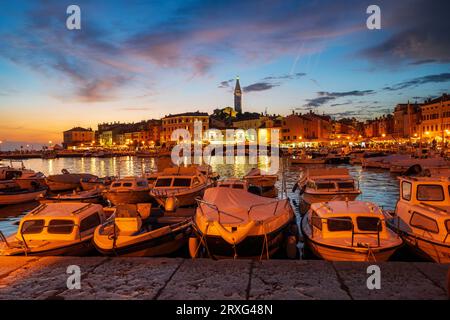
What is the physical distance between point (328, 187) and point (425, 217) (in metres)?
10.7

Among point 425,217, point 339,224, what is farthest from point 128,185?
point 425,217

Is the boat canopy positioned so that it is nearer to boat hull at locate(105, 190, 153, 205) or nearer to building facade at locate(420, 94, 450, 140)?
boat hull at locate(105, 190, 153, 205)

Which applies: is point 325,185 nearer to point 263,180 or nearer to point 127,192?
point 263,180

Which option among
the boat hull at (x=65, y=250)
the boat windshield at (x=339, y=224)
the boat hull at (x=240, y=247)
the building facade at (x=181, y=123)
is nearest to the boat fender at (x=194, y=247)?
the boat hull at (x=240, y=247)

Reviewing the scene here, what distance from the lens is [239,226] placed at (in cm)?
1125

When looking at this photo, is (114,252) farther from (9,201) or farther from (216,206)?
(9,201)

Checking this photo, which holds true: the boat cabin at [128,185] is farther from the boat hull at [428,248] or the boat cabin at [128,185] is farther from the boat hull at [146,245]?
the boat hull at [428,248]

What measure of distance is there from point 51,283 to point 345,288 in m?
4.87

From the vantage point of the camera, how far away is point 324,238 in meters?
11.8

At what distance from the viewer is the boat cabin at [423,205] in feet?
39.6

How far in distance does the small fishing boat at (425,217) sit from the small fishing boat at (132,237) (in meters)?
7.49

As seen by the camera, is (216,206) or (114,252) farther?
(216,206)
